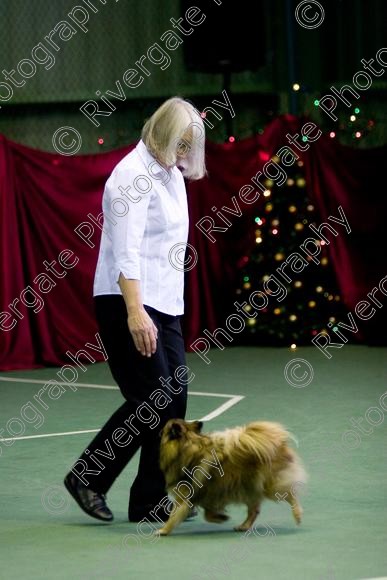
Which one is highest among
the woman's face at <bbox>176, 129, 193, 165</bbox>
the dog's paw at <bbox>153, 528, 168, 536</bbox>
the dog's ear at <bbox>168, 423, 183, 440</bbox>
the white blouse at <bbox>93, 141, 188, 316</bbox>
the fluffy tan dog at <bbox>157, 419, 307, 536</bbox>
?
the woman's face at <bbox>176, 129, 193, 165</bbox>

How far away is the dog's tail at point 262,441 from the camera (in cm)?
454

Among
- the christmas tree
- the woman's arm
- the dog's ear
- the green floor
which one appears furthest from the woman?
the christmas tree

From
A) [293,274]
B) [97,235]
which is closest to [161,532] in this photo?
[97,235]

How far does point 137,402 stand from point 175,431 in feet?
0.61

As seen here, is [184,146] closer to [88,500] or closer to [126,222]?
[126,222]

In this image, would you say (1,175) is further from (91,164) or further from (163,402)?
(163,402)

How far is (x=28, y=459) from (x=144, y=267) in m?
1.85

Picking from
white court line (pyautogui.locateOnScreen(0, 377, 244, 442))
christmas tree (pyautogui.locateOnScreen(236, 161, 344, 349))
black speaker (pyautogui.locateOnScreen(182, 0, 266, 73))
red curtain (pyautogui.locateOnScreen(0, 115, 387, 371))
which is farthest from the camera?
black speaker (pyautogui.locateOnScreen(182, 0, 266, 73))

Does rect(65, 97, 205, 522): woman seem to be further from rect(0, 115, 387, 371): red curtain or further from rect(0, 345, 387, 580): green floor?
rect(0, 115, 387, 371): red curtain

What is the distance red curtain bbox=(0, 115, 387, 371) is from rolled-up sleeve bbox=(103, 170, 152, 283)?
16.4ft

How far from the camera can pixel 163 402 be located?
15.5 feet

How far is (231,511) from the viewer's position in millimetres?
5094

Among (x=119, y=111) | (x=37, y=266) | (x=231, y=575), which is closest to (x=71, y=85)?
(x=119, y=111)

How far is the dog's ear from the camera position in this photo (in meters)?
4.62
